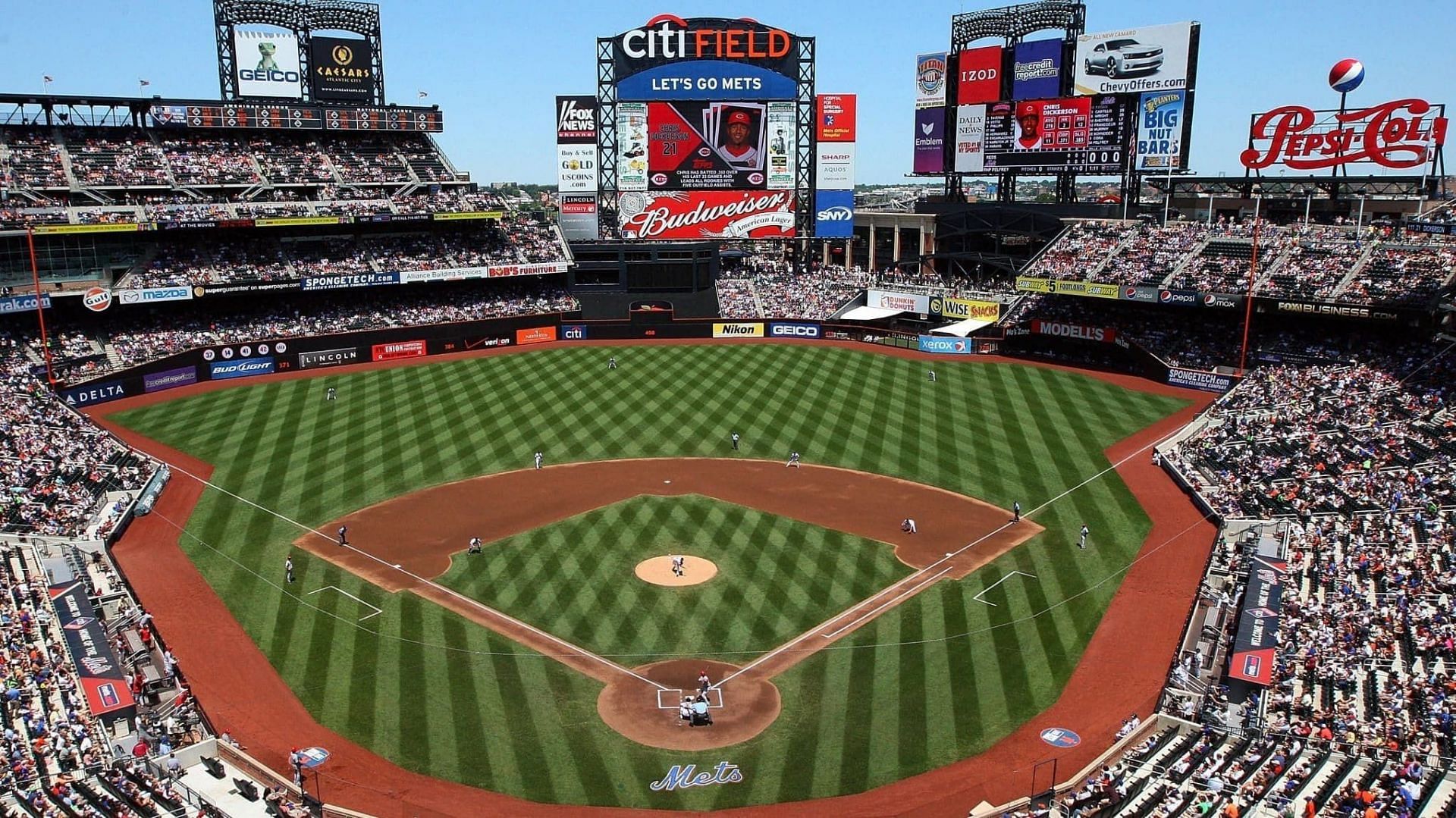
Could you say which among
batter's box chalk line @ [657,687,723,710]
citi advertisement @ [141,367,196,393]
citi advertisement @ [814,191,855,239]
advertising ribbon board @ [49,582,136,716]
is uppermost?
citi advertisement @ [814,191,855,239]

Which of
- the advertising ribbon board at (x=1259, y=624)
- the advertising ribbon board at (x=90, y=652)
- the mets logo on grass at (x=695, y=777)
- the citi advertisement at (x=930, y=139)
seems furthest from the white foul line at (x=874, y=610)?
the citi advertisement at (x=930, y=139)

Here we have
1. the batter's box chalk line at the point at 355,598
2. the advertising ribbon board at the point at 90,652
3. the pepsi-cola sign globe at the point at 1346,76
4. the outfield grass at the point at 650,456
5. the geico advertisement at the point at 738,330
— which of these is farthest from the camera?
the geico advertisement at the point at 738,330

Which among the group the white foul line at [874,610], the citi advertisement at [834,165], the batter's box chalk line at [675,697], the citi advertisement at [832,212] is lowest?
the batter's box chalk line at [675,697]

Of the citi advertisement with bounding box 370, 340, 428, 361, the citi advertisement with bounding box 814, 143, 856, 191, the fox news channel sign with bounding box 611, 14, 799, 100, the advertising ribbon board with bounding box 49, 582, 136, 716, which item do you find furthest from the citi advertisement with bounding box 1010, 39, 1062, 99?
the advertising ribbon board with bounding box 49, 582, 136, 716

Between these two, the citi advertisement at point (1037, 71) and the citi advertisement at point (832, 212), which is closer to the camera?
the citi advertisement at point (1037, 71)

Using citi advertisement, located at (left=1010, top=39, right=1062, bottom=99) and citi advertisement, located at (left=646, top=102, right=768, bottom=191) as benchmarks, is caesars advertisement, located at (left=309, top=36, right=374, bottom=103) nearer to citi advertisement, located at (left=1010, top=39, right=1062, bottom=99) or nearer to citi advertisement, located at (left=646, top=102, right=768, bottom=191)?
citi advertisement, located at (left=646, top=102, right=768, bottom=191)

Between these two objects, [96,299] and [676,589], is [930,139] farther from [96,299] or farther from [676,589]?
[96,299]

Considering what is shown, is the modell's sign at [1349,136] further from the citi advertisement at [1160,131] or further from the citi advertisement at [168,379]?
the citi advertisement at [168,379]
